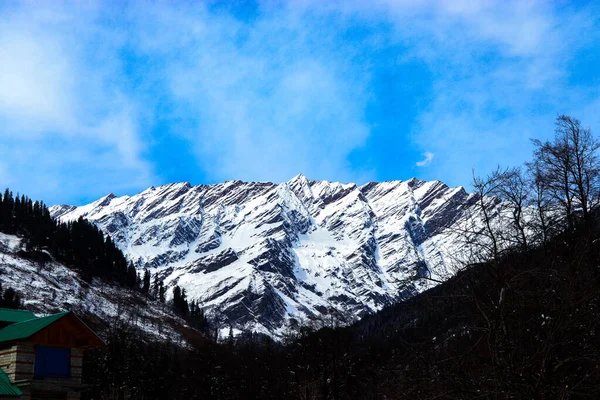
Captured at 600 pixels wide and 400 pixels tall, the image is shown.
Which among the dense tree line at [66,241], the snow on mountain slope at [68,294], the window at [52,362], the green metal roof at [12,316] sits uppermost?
the dense tree line at [66,241]

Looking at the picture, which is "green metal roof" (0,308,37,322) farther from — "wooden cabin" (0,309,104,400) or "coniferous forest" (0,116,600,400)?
"coniferous forest" (0,116,600,400)

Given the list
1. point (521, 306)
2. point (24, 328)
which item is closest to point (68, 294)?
point (24, 328)

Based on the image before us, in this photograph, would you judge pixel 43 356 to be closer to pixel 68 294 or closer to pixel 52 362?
pixel 52 362

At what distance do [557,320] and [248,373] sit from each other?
6475 centimetres

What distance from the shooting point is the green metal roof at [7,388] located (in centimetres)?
2570

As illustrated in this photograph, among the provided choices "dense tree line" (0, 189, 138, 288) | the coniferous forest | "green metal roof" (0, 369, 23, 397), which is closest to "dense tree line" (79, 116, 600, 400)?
the coniferous forest

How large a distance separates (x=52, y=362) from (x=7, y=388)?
10.4ft

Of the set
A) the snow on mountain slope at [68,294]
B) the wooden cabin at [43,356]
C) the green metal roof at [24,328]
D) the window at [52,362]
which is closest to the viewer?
the wooden cabin at [43,356]

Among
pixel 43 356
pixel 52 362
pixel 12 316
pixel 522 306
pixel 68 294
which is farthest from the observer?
pixel 68 294

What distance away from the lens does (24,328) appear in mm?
28234

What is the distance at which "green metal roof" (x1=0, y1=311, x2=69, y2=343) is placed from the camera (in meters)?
27.7

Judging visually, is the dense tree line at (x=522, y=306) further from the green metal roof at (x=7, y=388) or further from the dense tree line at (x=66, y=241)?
the dense tree line at (x=66, y=241)

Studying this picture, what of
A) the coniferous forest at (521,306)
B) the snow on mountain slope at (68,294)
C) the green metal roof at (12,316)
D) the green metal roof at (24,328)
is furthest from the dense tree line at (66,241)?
the coniferous forest at (521,306)

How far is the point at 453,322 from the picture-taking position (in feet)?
34.5
